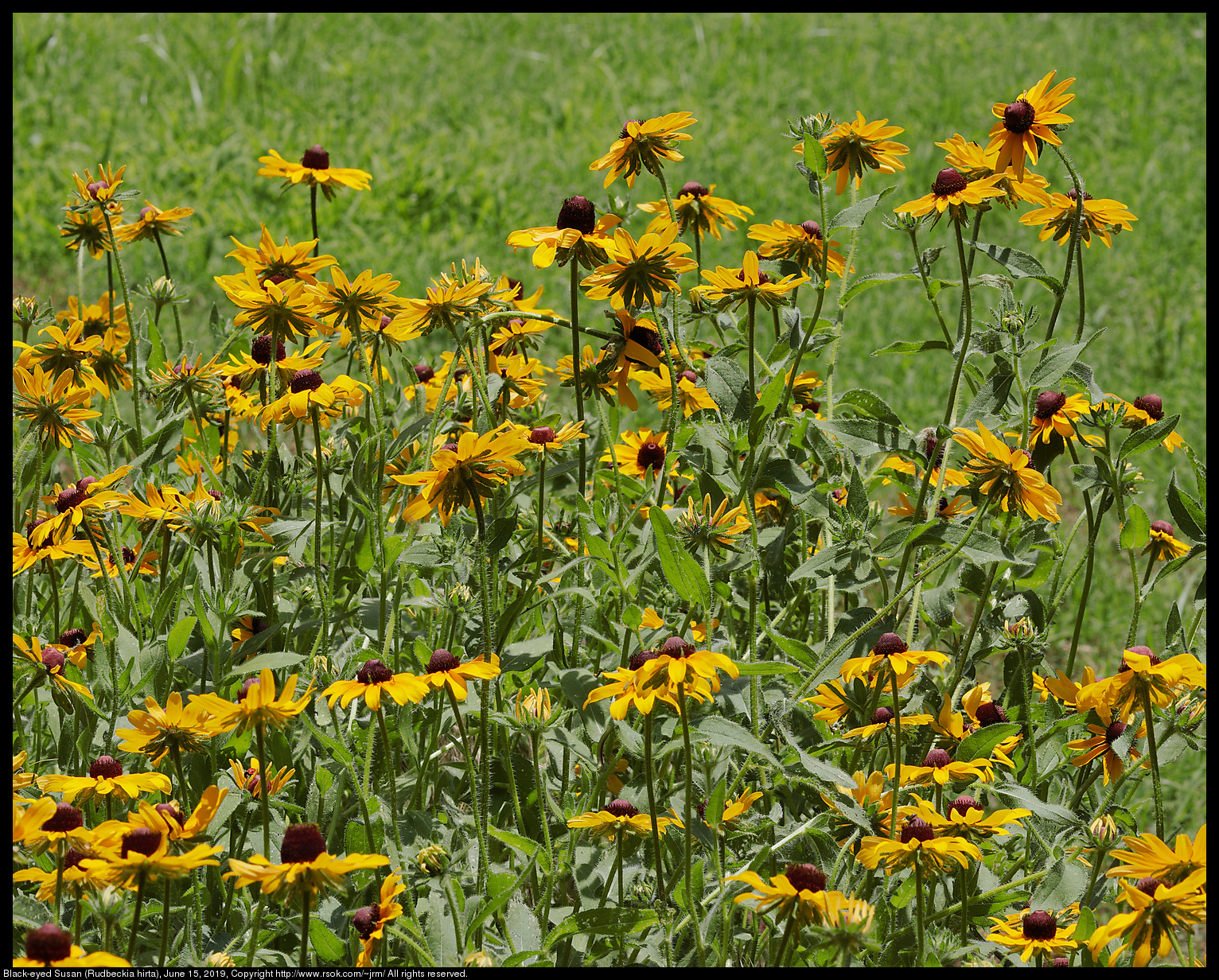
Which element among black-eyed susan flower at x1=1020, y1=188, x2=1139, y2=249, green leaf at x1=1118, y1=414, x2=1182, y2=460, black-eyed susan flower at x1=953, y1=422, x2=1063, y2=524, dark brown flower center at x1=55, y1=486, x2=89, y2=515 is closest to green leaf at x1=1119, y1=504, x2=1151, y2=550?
green leaf at x1=1118, y1=414, x2=1182, y2=460

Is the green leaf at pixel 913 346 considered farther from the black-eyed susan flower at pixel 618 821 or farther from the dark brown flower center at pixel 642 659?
the black-eyed susan flower at pixel 618 821

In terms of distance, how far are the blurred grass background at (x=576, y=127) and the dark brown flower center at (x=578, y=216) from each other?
Answer: 2515 millimetres

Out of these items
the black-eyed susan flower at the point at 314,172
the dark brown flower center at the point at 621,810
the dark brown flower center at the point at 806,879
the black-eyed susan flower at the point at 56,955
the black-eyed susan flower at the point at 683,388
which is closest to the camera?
the black-eyed susan flower at the point at 56,955

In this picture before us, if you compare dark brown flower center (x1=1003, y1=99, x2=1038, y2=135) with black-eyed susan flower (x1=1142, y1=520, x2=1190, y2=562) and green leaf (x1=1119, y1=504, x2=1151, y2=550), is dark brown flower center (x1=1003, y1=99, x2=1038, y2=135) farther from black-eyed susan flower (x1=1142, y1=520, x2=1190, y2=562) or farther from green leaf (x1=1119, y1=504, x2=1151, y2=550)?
black-eyed susan flower (x1=1142, y1=520, x2=1190, y2=562)

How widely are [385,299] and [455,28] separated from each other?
20.7 feet

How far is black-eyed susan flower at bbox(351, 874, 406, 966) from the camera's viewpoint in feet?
4.33

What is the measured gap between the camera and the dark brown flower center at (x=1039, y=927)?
55.0 inches

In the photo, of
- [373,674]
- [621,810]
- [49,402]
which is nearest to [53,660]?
[49,402]

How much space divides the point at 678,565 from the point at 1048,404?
0.65 metres

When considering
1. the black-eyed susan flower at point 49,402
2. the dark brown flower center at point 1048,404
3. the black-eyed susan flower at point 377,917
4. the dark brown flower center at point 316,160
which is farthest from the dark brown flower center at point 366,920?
the dark brown flower center at point 316,160

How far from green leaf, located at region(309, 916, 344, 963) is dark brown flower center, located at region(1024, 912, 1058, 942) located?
0.88 meters

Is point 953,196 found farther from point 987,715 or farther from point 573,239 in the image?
point 987,715

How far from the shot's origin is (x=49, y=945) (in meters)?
1.14

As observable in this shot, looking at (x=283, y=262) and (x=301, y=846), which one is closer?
(x=301, y=846)
